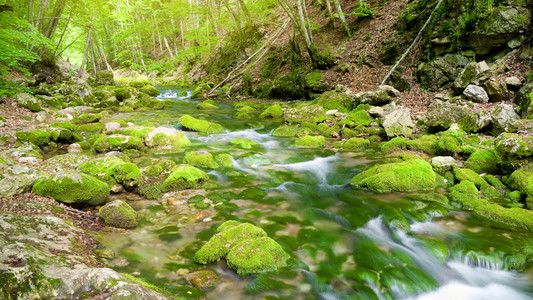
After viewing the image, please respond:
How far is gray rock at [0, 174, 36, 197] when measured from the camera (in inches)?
157

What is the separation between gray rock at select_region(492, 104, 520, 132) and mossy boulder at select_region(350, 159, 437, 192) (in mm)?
2663

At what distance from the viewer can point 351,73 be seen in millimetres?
13305

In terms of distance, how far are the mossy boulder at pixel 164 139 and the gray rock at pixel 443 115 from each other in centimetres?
765

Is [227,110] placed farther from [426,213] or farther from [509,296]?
[509,296]

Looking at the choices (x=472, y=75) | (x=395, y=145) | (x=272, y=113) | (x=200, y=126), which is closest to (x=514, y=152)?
(x=395, y=145)

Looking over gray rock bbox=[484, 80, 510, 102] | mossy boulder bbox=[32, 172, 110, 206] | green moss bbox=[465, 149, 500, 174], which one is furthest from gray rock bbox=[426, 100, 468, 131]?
mossy boulder bbox=[32, 172, 110, 206]

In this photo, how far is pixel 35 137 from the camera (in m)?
7.30

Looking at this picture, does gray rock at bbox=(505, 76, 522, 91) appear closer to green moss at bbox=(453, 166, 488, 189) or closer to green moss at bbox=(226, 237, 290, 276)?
green moss at bbox=(453, 166, 488, 189)

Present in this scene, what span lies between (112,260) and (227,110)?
12.2m

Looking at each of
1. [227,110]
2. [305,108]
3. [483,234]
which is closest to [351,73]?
[305,108]

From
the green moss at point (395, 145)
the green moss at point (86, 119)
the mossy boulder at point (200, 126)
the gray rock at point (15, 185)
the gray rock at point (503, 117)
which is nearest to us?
the gray rock at point (15, 185)

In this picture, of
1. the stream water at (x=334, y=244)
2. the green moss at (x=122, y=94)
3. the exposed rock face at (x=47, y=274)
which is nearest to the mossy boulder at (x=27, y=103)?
the green moss at (x=122, y=94)

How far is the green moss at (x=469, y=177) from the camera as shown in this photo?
17.5 feet

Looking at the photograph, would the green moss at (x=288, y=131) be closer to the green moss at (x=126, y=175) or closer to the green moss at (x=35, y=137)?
the green moss at (x=126, y=175)
